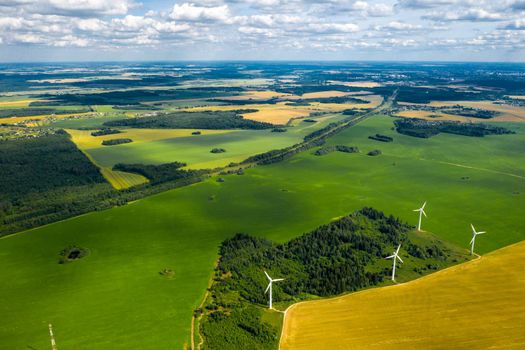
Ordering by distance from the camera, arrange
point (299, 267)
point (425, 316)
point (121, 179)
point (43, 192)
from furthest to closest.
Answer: point (121, 179) → point (43, 192) → point (299, 267) → point (425, 316)

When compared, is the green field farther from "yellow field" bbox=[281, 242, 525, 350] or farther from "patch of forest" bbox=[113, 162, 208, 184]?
"yellow field" bbox=[281, 242, 525, 350]

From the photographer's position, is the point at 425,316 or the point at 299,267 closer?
the point at 425,316

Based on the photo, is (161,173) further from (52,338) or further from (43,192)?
(52,338)

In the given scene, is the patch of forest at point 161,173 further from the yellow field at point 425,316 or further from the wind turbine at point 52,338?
the yellow field at point 425,316

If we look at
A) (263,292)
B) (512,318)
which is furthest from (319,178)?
(512,318)

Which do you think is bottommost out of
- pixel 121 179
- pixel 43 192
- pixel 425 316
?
pixel 425 316

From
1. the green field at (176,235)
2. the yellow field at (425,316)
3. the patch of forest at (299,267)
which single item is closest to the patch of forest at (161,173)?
the green field at (176,235)

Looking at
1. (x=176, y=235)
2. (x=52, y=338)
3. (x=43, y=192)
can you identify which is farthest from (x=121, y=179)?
(x=52, y=338)

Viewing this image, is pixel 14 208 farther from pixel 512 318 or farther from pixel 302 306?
pixel 512 318
